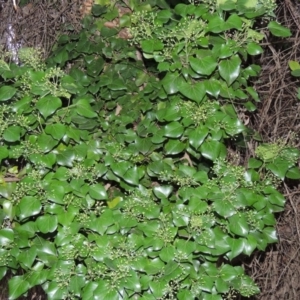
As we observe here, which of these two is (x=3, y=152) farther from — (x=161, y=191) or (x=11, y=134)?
(x=161, y=191)

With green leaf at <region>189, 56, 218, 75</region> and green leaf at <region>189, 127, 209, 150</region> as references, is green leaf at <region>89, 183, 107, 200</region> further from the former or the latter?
green leaf at <region>189, 56, 218, 75</region>

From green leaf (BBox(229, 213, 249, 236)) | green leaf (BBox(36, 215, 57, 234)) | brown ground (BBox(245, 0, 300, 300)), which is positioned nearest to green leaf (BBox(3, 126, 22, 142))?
green leaf (BBox(36, 215, 57, 234))

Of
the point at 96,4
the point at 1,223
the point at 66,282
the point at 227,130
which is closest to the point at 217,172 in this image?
the point at 227,130

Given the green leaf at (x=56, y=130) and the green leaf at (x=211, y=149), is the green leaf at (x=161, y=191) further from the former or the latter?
the green leaf at (x=56, y=130)

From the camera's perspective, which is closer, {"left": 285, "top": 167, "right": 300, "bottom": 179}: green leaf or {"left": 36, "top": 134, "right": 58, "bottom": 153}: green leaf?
{"left": 36, "top": 134, "right": 58, "bottom": 153}: green leaf

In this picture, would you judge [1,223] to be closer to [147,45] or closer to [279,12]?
[147,45]

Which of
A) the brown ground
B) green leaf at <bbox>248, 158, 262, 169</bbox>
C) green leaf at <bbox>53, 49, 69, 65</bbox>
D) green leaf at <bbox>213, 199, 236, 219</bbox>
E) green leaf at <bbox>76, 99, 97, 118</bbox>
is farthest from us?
the brown ground

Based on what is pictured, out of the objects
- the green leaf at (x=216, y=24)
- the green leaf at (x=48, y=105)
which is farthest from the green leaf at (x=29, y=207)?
the green leaf at (x=216, y=24)
